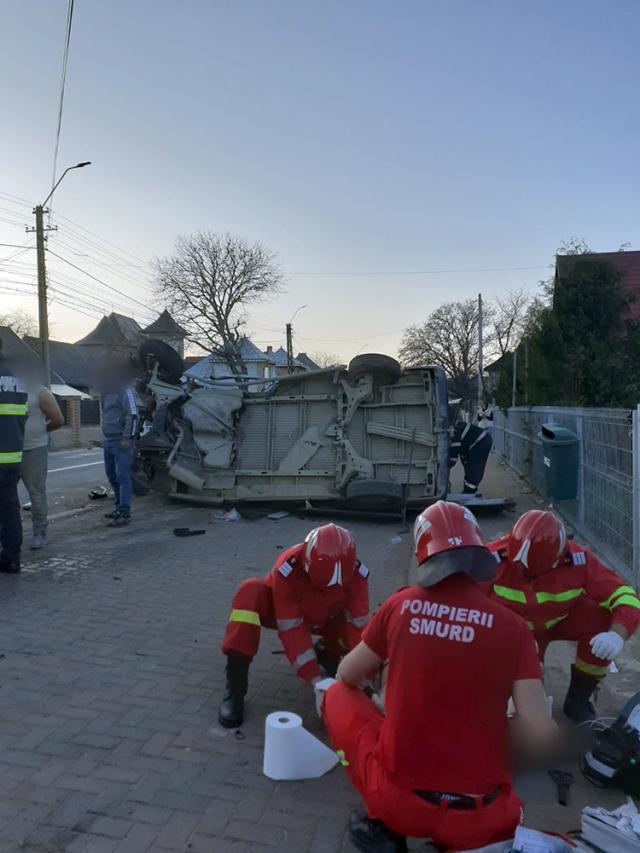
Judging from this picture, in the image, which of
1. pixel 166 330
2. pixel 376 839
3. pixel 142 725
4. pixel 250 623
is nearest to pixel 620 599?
pixel 376 839

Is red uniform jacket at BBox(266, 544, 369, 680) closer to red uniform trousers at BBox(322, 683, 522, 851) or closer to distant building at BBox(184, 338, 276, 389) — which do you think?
red uniform trousers at BBox(322, 683, 522, 851)

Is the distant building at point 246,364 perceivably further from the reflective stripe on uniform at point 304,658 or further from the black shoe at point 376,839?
the black shoe at point 376,839

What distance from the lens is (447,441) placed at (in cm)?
886

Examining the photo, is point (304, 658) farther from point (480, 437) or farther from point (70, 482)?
point (70, 482)

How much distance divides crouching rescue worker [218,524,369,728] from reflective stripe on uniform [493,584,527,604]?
696 millimetres

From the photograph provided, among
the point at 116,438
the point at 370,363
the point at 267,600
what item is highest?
the point at 370,363

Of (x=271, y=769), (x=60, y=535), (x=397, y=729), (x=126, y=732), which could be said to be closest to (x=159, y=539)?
(x=60, y=535)

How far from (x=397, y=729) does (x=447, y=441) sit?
700 cm

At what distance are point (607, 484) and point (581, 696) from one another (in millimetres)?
3726

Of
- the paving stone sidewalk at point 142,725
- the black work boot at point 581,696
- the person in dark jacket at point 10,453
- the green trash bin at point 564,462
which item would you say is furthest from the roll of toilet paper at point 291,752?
the green trash bin at point 564,462

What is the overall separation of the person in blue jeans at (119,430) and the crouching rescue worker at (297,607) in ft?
16.6

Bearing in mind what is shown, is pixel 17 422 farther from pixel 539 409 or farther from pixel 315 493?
pixel 539 409

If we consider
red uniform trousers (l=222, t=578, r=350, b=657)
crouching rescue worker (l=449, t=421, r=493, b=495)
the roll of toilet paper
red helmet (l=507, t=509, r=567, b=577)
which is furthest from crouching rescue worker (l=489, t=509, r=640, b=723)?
crouching rescue worker (l=449, t=421, r=493, b=495)

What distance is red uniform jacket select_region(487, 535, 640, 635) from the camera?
128 inches
